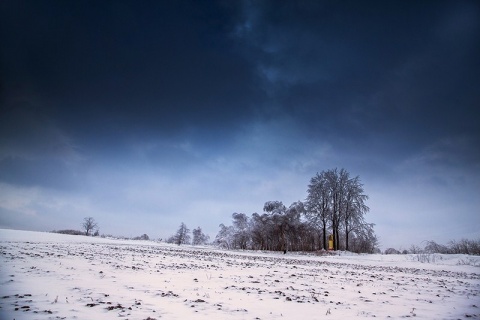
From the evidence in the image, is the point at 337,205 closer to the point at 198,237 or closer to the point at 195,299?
the point at 195,299

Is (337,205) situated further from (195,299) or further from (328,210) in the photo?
(195,299)

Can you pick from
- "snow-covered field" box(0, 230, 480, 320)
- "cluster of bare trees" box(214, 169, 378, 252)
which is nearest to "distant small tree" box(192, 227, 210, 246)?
"cluster of bare trees" box(214, 169, 378, 252)

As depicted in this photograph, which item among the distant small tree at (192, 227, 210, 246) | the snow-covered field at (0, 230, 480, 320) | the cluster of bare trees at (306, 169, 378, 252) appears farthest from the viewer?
the distant small tree at (192, 227, 210, 246)

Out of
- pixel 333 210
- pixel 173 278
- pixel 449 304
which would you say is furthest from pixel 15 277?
pixel 333 210

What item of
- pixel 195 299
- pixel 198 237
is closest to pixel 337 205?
pixel 195 299

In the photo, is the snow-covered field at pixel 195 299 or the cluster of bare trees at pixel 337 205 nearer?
the snow-covered field at pixel 195 299

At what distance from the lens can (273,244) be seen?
255 ft

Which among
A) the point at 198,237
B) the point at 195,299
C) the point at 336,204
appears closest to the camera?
the point at 195,299

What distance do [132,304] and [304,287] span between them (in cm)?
695

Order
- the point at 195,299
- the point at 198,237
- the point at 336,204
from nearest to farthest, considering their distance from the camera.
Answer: the point at 195,299 → the point at 336,204 → the point at 198,237

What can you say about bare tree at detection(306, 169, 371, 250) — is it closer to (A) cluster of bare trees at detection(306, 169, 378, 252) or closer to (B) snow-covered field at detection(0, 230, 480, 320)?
(A) cluster of bare trees at detection(306, 169, 378, 252)

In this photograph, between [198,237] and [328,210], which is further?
[198,237]

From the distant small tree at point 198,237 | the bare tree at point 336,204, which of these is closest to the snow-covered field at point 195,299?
the bare tree at point 336,204

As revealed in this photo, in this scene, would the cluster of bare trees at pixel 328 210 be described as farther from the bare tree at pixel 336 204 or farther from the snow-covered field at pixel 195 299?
the snow-covered field at pixel 195 299
